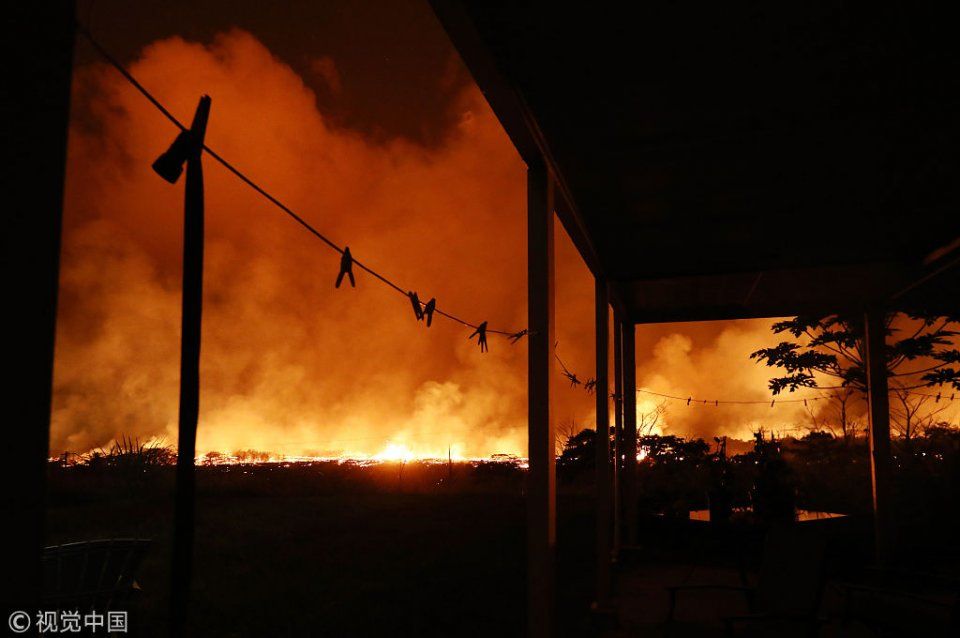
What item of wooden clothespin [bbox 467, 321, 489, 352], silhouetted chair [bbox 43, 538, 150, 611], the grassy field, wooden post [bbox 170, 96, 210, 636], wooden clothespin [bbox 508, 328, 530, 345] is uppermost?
wooden clothespin [bbox 467, 321, 489, 352]

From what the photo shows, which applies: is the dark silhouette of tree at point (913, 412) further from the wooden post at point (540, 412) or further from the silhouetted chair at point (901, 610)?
the wooden post at point (540, 412)

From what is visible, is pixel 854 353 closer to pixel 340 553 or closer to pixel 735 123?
pixel 340 553

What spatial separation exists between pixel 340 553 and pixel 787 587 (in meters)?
5.33

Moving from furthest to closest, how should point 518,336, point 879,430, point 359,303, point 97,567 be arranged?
1. point 359,303
2. point 879,430
3. point 518,336
4. point 97,567

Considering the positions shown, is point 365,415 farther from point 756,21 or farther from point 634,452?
point 756,21

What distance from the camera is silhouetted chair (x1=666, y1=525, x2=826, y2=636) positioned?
2.82 metres

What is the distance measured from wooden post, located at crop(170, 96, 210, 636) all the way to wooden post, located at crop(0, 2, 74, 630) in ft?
0.57

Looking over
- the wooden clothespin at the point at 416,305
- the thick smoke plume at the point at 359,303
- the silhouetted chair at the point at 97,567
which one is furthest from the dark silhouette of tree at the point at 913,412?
the silhouetted chair at the point at 97,567

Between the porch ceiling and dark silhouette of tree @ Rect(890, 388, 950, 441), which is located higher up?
the porch ceiling

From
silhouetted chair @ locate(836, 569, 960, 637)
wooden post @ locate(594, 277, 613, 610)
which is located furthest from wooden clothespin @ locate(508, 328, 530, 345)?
silhouetted chair @ locate(836, 569, 960, 637)

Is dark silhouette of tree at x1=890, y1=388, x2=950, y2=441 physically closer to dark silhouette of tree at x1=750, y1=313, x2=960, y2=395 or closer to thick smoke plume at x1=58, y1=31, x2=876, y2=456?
dark silhouette of tree at x1=750, y1=313, x2=960, y2=395

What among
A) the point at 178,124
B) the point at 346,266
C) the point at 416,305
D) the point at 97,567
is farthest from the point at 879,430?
the point at 178,124

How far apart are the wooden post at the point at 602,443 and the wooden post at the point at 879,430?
320 cm

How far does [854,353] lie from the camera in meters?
12.6
